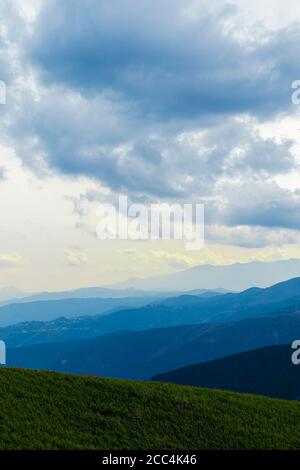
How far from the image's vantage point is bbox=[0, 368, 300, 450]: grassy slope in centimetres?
3381

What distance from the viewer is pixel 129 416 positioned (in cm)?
3775

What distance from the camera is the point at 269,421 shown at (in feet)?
131

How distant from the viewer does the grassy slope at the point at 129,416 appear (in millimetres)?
33812

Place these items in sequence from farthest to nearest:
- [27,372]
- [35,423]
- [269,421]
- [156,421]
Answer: [27,372] < [269,421] < [156,421] < [35,423]
